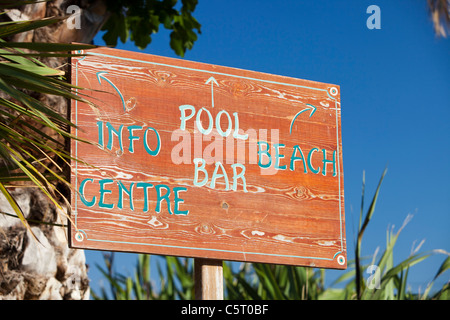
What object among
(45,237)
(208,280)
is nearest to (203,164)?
(208,280)

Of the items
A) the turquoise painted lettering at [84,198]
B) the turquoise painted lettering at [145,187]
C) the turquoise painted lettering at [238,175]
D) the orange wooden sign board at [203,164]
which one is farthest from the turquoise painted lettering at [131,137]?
the turquoise painted lettering at [238,175]

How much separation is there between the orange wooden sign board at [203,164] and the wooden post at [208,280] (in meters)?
0.07

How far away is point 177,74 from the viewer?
3.39 meters

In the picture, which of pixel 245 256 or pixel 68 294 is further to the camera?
pixel 68 294

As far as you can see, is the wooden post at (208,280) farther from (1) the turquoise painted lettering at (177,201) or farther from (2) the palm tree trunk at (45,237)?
(2) the palm tree trunk at (45,237)

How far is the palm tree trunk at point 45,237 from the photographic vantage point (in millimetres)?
5117

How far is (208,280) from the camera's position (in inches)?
128

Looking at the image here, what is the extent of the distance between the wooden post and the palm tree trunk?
2235 millimetres

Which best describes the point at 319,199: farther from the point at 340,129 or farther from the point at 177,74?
the point at 177,74

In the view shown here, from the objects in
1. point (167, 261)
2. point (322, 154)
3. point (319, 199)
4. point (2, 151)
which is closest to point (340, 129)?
point (322, 154)

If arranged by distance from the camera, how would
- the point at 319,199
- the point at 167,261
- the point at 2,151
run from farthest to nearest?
the point at 167,261
the point at 319,199
the point at 2,151

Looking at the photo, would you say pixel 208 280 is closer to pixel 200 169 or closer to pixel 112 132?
pixel 200 169

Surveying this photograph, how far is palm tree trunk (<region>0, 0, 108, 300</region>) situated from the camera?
16.8 feet
